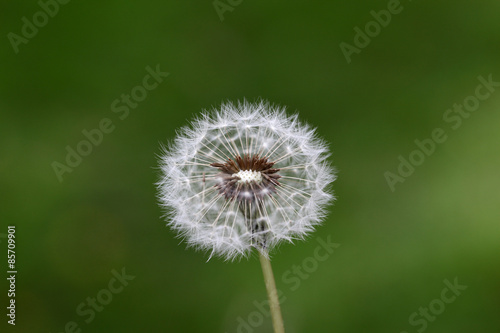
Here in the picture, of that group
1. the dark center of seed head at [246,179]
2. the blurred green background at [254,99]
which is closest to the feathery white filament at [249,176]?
A: the dark center of seed head at [246,179]

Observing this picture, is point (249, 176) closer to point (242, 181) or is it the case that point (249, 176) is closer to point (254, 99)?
point (242, 181)

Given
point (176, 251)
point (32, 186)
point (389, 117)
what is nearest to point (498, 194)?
point (389, 117)

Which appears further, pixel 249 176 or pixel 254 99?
pixel 254 99

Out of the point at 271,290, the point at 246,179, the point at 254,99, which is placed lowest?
the point at 271,290

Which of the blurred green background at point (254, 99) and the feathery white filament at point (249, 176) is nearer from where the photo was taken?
the feathery white filament at point (249, 176)

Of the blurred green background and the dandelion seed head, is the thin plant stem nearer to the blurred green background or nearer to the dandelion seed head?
the dandelion seed head

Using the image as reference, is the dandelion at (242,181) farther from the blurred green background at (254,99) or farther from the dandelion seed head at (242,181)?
the blurred green background at (254,99)

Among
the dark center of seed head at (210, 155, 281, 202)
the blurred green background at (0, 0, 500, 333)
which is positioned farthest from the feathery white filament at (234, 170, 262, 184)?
the blurred green background at (0, 0, 500, 333)

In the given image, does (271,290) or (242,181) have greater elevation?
(242,181)

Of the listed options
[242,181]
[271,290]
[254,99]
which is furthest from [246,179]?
[254,99]
